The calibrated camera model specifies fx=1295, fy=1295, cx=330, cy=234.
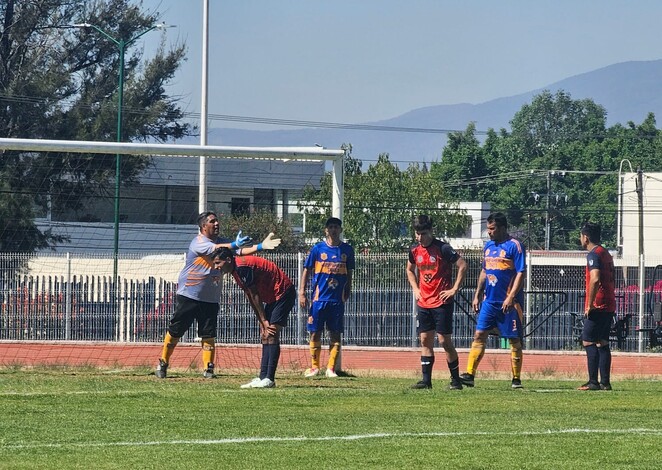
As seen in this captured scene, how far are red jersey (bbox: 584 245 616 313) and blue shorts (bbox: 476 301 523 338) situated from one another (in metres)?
0.90

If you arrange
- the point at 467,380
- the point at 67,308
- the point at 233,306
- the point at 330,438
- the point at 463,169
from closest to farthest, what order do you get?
the point at 330,438
the point at 467,380
the point at 67,308
the point at 233,306
the point at 463,169

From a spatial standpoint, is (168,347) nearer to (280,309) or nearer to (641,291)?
(280,309)

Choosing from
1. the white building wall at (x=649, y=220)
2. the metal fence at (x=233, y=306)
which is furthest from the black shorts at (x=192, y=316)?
the white building wall at (x=649, y=220)

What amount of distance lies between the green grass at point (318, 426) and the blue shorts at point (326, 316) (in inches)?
53.5

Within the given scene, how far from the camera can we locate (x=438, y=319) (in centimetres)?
1345

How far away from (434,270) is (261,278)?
182cm

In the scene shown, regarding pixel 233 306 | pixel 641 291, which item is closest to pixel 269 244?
pixel 233 306

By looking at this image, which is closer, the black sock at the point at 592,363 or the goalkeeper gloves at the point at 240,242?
the goalkeeper gloves at the point at 240,242

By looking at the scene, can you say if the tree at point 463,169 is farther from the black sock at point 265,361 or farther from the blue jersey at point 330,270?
the black sock at point 265,361

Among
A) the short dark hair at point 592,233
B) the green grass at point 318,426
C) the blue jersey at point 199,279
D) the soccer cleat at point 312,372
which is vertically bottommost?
the soccer cleat at point 312,372

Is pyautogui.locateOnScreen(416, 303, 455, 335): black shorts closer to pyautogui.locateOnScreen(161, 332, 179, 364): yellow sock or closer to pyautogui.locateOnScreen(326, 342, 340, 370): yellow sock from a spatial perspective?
pyautogui.locateOnScreen(326, 342, 340, 370): yellow sock

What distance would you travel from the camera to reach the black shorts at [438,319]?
44.1 ft

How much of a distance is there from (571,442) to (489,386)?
5310 millimetres

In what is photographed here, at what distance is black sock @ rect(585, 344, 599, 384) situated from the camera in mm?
13859
